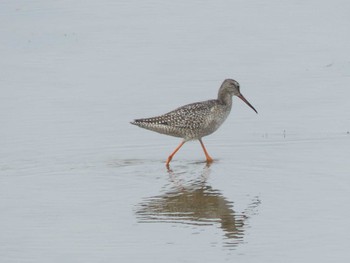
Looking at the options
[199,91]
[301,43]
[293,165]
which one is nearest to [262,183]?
[293,165]

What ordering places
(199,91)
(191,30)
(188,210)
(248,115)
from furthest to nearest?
(191,30)
(199,91)
(248,115)
(188,210)

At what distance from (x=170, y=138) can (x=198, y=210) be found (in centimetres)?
449

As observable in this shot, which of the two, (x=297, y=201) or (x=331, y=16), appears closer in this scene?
(x=297, y=201)

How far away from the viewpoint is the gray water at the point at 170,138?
38.1ft

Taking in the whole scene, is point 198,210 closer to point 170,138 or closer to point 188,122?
point 188,122

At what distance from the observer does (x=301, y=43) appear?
74.7ft

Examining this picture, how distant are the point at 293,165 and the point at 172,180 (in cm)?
158

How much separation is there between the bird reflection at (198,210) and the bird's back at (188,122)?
195cm

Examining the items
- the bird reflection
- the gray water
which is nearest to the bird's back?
the gray water

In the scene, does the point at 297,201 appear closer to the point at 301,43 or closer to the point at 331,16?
the point at 301,43

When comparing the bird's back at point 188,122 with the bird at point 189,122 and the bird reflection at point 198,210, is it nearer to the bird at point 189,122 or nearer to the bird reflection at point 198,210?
the bird at point 189,122

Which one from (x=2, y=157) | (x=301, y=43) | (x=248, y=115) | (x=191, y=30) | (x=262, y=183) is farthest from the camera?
(x=191, y=30)

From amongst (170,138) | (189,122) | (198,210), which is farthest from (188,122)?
(198,210)

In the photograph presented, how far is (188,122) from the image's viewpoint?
16062 mm
